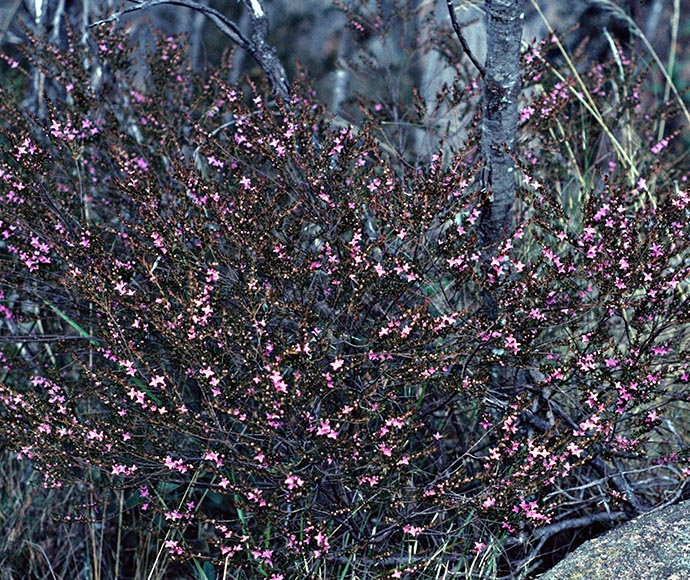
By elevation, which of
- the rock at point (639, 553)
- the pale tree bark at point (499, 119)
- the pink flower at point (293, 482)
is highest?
the pale tree bark at point (499, 119)

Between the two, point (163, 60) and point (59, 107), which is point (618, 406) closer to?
point (163, 60)

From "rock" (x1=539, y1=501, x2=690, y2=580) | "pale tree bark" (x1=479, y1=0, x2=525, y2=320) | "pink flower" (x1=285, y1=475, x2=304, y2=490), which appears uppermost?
"pale tree bark" (x1=479, y1=0, x2=525, y2=320)

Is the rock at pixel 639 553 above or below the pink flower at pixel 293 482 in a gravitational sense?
below

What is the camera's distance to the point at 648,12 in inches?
332

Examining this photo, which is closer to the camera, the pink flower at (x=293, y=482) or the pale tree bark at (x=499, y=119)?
the pink flower at (x=293, y=482)

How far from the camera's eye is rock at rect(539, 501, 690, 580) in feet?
8.07

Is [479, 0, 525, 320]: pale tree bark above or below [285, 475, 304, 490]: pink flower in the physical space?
above

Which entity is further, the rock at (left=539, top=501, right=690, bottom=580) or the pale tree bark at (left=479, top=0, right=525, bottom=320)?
the pale tree bark at (left=479, top=0, right=525, bottom=320)

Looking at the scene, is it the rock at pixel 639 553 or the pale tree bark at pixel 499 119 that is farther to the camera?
the pale tree bark at pixel 499 119

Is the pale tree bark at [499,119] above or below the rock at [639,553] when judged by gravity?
above

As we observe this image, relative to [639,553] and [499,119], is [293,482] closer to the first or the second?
[639,553]

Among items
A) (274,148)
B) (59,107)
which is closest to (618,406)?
(274,148)

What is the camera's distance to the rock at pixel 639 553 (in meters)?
2.46

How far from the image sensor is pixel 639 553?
252 cm
